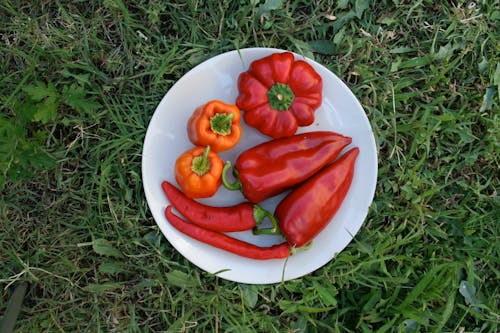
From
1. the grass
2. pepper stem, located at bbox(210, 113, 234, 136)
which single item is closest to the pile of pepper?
pepper stem, located at bbox(210, 113, 234, 136)

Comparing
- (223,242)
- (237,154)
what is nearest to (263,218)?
(223,242)

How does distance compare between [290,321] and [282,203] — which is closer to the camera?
[282,203]

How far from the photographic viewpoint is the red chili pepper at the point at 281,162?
2461mm

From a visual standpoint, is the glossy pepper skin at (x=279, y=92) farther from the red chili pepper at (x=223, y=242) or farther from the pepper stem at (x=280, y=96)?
the red chili pepper at (x=223, y=242)

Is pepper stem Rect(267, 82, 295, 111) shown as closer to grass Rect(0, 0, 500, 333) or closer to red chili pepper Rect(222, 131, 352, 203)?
red chili pepper Rect(222, 131, 352, 203)

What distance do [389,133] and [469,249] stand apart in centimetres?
74

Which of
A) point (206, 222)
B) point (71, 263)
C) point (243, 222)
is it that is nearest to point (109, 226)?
point (71, 263)

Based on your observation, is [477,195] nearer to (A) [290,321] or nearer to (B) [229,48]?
(A) [290,321]

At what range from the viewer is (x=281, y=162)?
248 centimetres

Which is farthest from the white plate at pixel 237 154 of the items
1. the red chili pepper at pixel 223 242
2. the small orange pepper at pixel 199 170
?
the small orange pepper at pixel 199 170

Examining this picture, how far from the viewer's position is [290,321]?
2.71 m

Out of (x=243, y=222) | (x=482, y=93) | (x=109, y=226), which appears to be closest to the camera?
(x=243, y=222)

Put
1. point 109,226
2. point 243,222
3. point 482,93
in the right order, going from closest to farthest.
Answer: point 243,222
point 109,226
point 482,93

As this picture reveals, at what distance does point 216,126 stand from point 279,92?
0.33 meters
